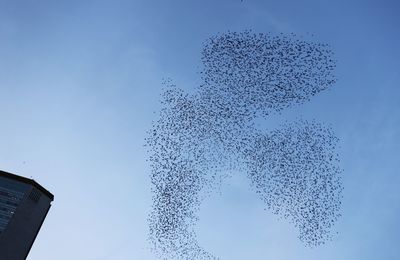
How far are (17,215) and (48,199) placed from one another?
760cm

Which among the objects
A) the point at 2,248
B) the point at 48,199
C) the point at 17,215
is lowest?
the point at 2,248

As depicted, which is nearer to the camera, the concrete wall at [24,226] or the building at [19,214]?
the concrete wall at [24,226]

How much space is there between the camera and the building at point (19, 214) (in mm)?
69438

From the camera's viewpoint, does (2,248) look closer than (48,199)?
Yes

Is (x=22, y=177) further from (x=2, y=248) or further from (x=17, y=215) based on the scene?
(x=2, y=248)

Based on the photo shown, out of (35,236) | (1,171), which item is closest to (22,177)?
(1,171)

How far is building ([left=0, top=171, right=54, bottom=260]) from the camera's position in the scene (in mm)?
69438

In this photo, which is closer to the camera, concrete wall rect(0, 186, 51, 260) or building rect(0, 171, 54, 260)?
concrete wall rect(0, 186, 51, 260)

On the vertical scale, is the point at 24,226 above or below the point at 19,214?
below

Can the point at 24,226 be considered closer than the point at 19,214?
No

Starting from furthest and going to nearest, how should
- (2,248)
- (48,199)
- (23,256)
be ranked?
(48,199)
(23,256)
(2,248)

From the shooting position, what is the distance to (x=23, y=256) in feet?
236

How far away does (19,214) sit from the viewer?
7138 cm

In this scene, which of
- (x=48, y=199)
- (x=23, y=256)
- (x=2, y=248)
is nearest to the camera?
(x=2, y=248)
